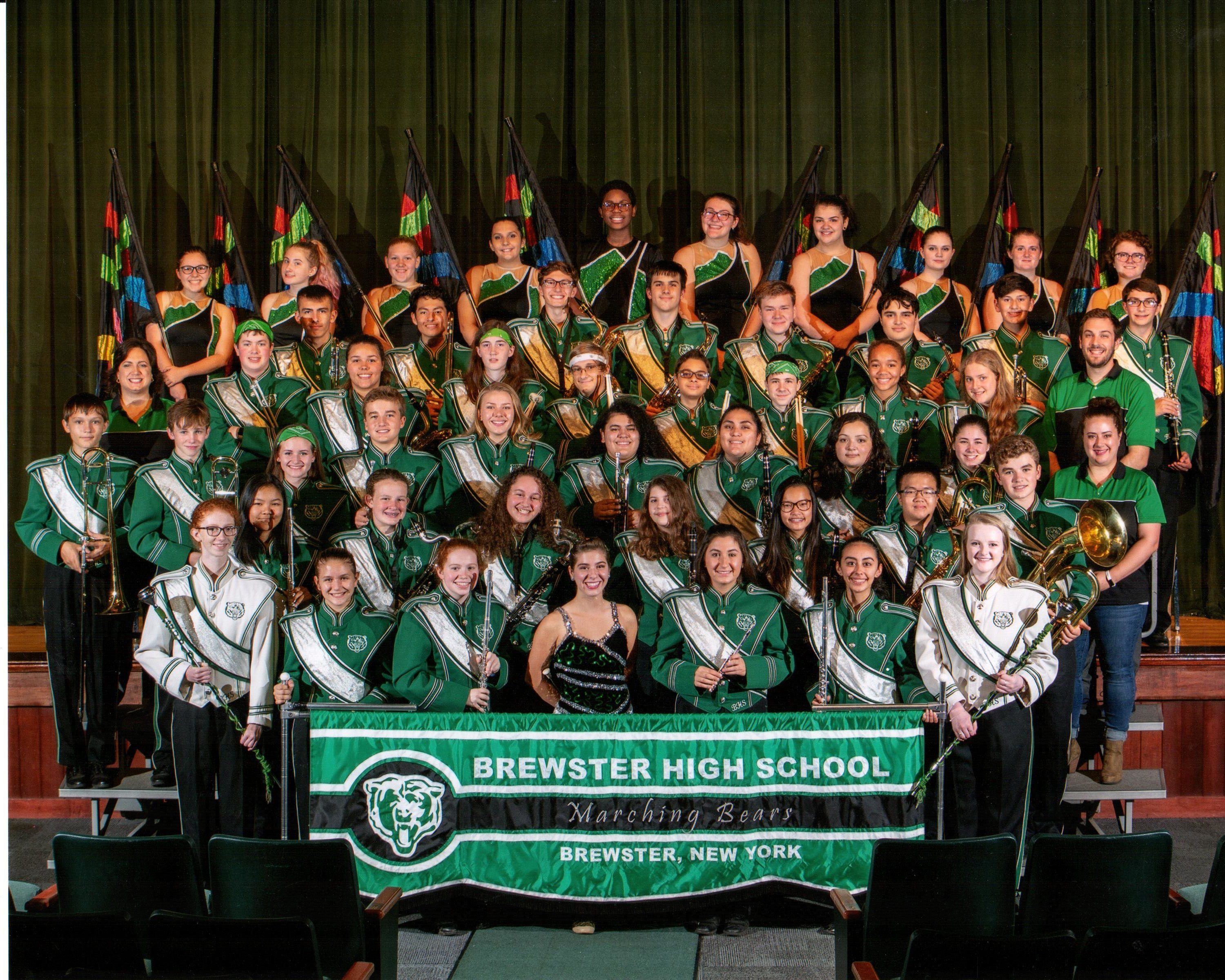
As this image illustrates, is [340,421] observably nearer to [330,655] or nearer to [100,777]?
[330,655]

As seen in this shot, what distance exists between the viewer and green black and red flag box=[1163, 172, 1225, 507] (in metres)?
5.92

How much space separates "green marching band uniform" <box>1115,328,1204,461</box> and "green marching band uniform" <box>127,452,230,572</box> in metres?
3.69

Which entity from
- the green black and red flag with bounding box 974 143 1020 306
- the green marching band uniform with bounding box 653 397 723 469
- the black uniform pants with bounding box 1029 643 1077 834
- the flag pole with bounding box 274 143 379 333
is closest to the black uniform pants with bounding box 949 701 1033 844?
the black uniform pants with bounding box 1029 643 1077 834

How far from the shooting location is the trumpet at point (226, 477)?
4.89 meters

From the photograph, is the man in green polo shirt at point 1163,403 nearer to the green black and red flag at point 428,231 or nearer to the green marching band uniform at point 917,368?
the green marching band uniform at point 917,368

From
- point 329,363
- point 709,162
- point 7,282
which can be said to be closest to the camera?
point 329,363

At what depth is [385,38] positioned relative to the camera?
6852 mm

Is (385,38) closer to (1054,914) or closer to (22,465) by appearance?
(22,465)

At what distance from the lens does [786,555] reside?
4445mm

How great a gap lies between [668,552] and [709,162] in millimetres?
3252

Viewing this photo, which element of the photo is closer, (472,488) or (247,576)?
(247,576)

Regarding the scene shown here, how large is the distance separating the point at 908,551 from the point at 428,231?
3217 millimetres

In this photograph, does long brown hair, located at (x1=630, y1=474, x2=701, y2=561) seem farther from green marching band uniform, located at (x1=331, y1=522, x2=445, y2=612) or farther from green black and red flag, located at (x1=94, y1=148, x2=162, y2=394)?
green black and red flag, located at (x1=94, y1=148, x2=162, y2=394)

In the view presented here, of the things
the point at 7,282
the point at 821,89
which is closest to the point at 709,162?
the point at 821,89
